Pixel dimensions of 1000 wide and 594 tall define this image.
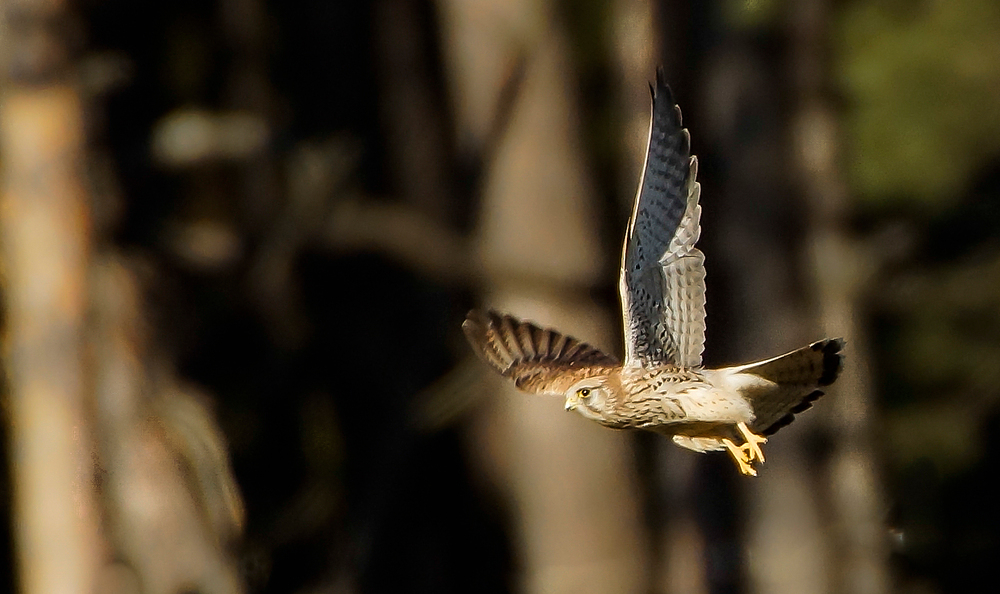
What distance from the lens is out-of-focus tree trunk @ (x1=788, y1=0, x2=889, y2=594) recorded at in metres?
6.78

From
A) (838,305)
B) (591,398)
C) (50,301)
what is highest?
(50,301)

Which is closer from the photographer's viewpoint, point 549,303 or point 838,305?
point 549,303

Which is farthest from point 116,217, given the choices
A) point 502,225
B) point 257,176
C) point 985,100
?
point 985,100

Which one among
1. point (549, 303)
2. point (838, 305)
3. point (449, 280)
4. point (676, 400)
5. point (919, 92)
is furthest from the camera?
point (919, 92)

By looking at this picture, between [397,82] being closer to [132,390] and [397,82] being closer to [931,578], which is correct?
[132,390]

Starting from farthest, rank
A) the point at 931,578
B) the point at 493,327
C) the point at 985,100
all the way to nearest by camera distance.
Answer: the point at 931,578 < the point at 985,100 < the point at 493,327

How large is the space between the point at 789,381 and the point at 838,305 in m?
4.04

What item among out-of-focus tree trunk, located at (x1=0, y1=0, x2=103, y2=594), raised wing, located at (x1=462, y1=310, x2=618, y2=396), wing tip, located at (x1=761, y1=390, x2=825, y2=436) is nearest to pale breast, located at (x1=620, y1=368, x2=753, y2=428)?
wing tip, located at (x1=761, y1=390, x2=825, y2=436)

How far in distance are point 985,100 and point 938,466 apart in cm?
307

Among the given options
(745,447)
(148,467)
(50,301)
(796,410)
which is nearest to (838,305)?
(148,467)

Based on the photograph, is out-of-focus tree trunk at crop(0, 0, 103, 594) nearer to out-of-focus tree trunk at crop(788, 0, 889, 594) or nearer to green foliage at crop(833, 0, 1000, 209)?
out-of-focus tree trunk at crop(788, 0, 889, 594)

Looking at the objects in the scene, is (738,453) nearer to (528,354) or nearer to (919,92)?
(528,354)

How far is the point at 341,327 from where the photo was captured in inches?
347

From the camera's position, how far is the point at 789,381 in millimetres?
3141
